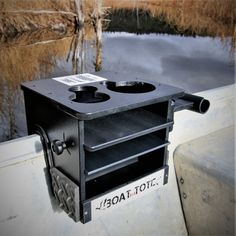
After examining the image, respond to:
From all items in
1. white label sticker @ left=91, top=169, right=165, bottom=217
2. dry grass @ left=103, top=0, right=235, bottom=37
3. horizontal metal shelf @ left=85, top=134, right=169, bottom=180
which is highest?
dry grass @ left=103, top=0, right=235, bottom=37

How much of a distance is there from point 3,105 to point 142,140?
1.50 feet

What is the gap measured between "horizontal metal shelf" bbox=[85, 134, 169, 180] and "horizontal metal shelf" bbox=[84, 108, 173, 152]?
0.06 meters

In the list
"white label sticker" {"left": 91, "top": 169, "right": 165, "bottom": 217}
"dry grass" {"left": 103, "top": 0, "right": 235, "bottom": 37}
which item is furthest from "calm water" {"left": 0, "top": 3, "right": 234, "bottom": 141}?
"white label sticker" {"left": 91, "top": 169, "right": 165, "bottom": 217}

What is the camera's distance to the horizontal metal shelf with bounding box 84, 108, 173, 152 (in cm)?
68

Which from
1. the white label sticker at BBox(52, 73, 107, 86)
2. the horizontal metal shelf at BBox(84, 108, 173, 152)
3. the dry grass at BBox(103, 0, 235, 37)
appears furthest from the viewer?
the dry grass at BBox(103, 0, 235, 37)

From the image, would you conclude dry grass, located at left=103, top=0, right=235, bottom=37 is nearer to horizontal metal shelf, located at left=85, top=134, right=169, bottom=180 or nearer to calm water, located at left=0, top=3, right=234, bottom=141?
calm water, located at left=0, top=3, right=234, bottom=141

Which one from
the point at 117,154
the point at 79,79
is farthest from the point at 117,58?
the point at 117,154

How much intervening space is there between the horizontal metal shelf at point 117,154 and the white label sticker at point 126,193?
6 centimetres

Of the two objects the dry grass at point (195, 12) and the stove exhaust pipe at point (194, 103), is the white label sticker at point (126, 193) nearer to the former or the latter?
the stove exhaust pipe at point (194, 103)

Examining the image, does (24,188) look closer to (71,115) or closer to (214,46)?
(71,115)

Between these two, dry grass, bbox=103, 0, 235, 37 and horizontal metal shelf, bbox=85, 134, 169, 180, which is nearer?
horizontal metal shelf, bbox=85, 134, 169, 180

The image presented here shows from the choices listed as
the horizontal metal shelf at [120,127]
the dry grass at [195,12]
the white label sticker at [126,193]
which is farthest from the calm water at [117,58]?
the white label sticker at [126,193]

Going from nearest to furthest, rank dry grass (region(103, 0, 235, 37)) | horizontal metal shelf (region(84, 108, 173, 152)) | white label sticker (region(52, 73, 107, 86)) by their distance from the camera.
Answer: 1. horizontal metal shelf (region(84, 108, 173, 152))
2. white label sticker (region(52, 73, 107, 86))
3. dry grass (region(103, 0, 235, 37))

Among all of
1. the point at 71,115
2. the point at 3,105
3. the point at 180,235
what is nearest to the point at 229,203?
the point at 180,235
